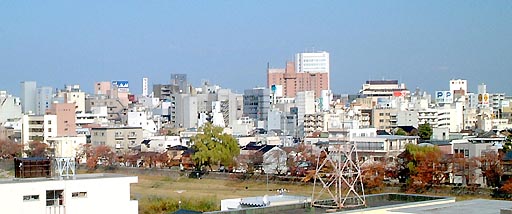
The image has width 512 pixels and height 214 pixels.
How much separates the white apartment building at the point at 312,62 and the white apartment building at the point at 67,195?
85115 millimetres

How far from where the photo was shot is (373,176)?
74.3 ft

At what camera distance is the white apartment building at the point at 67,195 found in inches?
375

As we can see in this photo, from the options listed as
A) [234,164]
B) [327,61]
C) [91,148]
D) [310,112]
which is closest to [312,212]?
[234,164]

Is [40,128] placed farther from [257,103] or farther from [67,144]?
[257,103]

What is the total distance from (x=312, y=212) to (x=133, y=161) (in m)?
21.7

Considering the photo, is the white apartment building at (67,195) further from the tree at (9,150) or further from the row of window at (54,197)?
the tree at (9,150)

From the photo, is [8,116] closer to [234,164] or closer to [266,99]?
[266,99]

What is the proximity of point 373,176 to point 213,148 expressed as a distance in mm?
7099

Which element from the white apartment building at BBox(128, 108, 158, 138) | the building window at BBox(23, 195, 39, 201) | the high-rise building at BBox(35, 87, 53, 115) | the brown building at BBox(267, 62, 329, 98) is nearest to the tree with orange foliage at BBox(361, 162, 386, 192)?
the building window at BBox(23, 195, 39, 201)

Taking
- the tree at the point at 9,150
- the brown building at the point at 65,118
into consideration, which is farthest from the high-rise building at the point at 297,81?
the tree at the point at 9,150

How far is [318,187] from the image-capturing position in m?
23.2

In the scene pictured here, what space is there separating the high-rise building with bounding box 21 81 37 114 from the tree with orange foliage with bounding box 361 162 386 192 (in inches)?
1606

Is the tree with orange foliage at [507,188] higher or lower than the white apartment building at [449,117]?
lower

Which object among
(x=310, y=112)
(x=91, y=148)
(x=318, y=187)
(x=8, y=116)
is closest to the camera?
(x=318, y=187)
